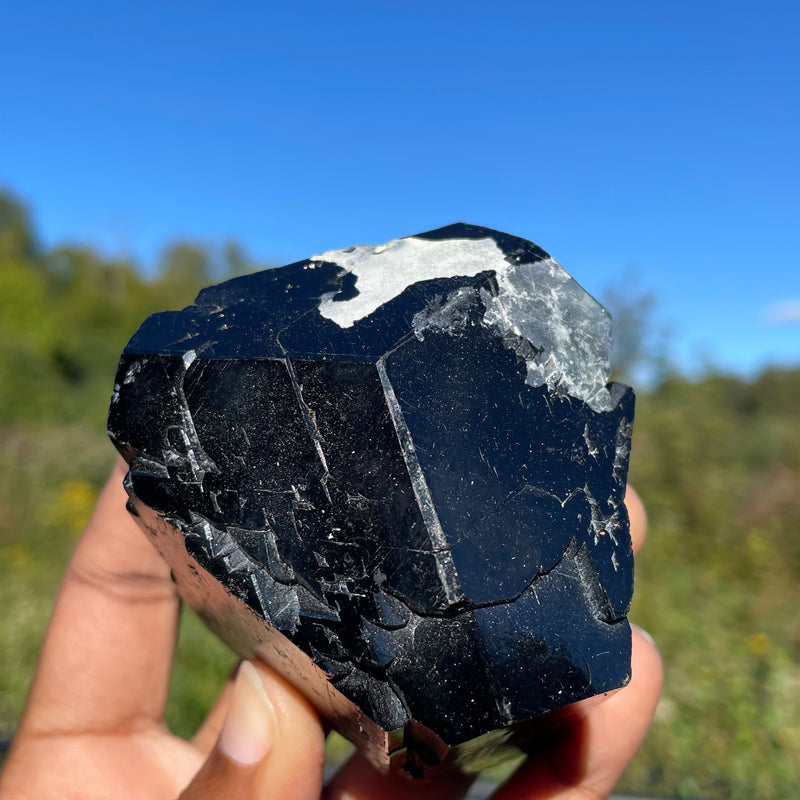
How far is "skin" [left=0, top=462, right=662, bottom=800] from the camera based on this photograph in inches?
53.5

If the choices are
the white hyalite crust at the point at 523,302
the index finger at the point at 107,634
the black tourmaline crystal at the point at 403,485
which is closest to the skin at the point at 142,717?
the index finger at the point at 107,634

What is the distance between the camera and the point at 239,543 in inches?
41.5

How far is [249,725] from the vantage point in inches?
46.4

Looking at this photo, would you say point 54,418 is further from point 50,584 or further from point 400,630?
point 400,630

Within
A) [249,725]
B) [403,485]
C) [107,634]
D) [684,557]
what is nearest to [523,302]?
[403,485]

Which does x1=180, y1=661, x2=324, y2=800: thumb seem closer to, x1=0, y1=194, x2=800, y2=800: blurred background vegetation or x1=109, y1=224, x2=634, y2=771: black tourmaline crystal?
x1=109, y1=224, x2=634, y2=771: black tourmaline crystal

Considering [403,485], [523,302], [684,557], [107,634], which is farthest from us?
[684,557]

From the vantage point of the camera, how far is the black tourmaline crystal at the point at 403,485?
3.13ft

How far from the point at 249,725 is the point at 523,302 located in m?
0.87

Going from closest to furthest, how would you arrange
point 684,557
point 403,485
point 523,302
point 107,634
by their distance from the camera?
1. point 403,485
2. point 523,302
3. point 107,634
4. point 684,557

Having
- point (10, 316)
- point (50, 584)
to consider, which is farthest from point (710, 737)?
point (10, 316)

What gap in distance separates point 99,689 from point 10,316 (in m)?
14.1

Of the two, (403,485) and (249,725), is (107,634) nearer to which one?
(249,725)

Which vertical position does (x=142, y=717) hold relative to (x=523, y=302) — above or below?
below
